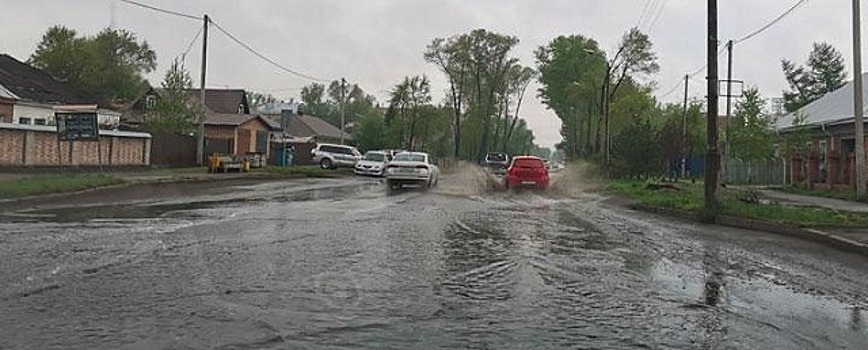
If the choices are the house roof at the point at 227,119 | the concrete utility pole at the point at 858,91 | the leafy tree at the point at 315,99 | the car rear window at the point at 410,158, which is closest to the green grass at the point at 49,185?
the car rear window at the point at 410,158

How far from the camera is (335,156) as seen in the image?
58781mm

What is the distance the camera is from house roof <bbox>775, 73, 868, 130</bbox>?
3734 centimetres

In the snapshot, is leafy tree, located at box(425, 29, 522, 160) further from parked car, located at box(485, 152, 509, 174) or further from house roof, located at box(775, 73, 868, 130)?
house roof, located at box(775, 73, 868, 130)

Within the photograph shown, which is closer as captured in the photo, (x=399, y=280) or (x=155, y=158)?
(x=399, y=280)

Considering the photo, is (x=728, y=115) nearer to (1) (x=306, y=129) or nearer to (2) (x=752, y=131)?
(2) (x=752, y=131)

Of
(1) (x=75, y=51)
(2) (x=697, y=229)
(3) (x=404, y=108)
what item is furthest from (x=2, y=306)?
(3) (x=404, y=108)

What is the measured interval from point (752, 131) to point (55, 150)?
32642mm

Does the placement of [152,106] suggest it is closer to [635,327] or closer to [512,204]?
[512,204]

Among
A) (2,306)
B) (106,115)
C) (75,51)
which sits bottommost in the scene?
(2,306)

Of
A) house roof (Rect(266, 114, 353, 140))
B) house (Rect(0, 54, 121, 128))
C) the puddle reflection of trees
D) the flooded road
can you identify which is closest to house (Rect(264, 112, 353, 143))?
house roof (Rect(266, 114, 353, 140))

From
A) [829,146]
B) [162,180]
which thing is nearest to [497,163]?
[829,146]

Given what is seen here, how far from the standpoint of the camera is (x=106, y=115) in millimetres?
51438

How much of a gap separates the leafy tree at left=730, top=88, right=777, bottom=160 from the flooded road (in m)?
29.1

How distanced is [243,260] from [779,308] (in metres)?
6.16
